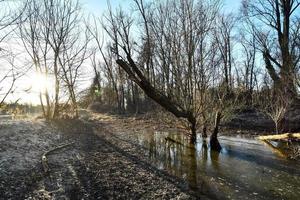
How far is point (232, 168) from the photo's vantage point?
11305mm

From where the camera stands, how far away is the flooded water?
8672 millimetres

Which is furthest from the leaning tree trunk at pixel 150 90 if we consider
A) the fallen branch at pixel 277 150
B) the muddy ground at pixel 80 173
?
the fallen branch at pixel 277 150

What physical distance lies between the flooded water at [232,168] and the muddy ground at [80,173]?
0.61 m

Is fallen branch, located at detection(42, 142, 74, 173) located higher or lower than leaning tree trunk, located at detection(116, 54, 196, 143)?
lower

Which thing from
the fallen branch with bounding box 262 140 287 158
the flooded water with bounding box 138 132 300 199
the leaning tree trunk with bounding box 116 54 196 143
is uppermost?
the leaning tree trunk with bounding box 116 54 196 143

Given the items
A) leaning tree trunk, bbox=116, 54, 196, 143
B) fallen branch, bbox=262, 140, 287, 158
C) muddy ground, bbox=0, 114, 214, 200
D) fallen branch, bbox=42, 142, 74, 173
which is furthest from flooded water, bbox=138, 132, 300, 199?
fallen branch, bbox=42, 142, 74, 173

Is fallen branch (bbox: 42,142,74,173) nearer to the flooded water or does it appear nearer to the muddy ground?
the muddy ground

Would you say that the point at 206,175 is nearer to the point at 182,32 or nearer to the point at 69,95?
the point at 182,32

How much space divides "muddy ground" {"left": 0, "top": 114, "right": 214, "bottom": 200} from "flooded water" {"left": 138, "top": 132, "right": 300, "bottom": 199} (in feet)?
2.01

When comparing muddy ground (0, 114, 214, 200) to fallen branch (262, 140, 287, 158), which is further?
fallen branch (262, 140, 287, 158)

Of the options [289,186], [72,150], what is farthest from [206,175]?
[72,150]

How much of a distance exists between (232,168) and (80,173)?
17.1 feet

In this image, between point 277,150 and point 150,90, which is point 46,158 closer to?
point 150,90

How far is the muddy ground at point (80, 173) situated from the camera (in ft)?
26.8
